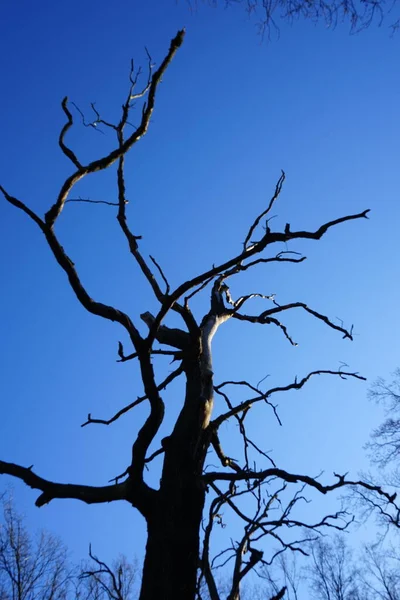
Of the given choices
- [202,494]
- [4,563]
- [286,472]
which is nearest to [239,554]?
[286,472]

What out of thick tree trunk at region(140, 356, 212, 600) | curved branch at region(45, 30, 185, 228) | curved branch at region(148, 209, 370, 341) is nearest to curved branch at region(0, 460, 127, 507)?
thick tree trunk at region(140, 356, 212, 600)

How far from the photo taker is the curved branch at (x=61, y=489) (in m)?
2.79

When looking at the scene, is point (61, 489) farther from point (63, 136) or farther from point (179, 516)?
point (63, 136)

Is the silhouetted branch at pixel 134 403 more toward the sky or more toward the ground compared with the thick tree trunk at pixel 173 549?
more toward the sky

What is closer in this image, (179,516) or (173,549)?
(173,549)

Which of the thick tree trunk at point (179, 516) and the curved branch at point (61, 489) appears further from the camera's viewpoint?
the curved branch at point (61, 489)

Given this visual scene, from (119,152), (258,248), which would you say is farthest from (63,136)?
(258,248)

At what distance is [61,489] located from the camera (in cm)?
284

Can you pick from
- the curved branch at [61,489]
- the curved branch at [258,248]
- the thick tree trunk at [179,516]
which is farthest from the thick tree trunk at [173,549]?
the curved branch at [258,248]

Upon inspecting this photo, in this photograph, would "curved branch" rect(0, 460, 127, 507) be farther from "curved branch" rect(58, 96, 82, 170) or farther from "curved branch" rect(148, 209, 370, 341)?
"curved branch" rect(58, 96, 82, 170)

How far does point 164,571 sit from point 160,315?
4.89ft

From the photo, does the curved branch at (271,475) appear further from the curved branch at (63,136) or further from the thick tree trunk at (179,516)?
the curved branch at (63,136)

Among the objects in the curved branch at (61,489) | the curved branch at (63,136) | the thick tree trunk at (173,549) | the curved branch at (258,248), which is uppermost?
the curved branch at (63,136)

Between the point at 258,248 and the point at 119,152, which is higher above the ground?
the point at 119,152
